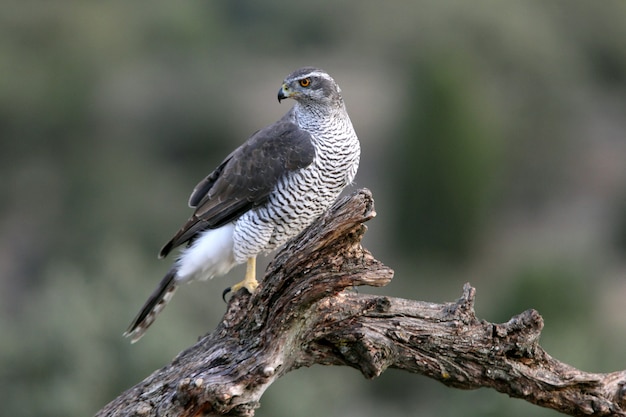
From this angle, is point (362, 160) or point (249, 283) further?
point (362, 160)

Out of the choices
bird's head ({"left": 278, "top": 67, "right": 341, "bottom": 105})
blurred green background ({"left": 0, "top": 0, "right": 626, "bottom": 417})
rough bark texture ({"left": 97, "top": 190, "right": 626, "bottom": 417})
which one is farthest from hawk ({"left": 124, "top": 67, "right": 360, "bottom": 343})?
blurred green background ({"left": 0, "top": 0, "right": 626, "bottom": 417})

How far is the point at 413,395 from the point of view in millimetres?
24891

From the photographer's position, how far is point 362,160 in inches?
1476

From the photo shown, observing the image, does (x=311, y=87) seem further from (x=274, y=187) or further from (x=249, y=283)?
(x=249, y=283)

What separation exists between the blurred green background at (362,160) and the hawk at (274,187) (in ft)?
23.1

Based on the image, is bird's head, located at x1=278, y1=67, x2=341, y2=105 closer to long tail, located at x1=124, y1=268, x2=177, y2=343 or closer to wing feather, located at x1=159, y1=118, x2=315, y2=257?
wing feather, located at x1=159, y1=118, x2=315, y2=257

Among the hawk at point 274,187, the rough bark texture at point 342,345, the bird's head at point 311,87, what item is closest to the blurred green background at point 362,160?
the hawk at point 274,187

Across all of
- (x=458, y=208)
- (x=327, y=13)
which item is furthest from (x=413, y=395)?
(x=327, y=13)

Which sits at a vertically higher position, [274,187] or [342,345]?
[274,187]

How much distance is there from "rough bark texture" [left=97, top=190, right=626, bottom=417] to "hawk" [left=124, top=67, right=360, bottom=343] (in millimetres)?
855

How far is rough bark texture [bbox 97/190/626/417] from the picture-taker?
20.6 feet

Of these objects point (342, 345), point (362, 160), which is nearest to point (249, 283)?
point (342, 345)

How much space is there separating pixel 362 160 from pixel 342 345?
101 ft

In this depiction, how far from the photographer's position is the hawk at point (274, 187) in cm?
765
